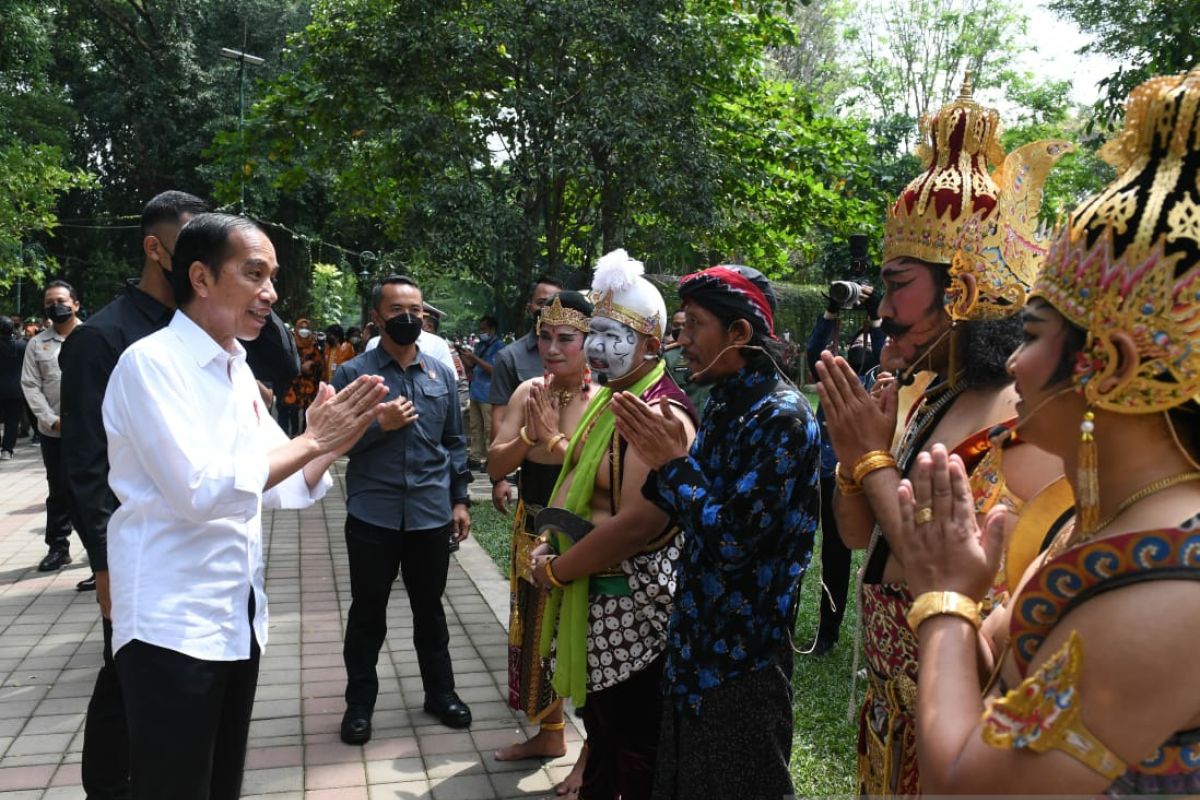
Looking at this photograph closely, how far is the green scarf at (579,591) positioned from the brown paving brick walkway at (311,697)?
856mm

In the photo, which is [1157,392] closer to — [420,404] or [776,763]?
[776,763]

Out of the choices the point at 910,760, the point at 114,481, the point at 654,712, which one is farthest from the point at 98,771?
the point at 910,760

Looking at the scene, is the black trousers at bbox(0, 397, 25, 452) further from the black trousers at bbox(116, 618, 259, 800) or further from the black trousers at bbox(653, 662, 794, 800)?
Answer: the black trousers at bbox(653, 662, 794, 800)

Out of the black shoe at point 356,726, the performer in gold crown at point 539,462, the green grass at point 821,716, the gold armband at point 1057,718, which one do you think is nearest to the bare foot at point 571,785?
the performer in gold crown at point 539,462

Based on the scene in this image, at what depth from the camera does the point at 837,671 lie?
5.13 metres

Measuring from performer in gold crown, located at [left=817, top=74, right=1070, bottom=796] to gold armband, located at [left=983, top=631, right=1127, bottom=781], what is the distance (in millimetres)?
749

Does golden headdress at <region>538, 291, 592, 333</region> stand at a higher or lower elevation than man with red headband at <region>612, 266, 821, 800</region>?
higher

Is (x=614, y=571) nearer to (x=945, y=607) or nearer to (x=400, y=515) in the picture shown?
(x=400, y=515)

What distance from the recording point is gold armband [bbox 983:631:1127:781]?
3.89 ft

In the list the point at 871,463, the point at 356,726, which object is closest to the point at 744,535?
the point at 871,463

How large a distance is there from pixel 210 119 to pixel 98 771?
25.3 m

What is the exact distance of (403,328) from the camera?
175 inches

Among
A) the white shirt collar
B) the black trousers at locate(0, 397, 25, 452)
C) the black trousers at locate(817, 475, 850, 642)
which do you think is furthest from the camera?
the black trousers at locate(0, 397, 25, 452)

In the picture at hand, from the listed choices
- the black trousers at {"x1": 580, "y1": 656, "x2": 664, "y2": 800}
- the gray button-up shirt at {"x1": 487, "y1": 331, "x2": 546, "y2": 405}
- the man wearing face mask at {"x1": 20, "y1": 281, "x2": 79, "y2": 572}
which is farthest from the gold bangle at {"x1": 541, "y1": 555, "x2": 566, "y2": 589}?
the man wearing face mask at {"x1": 20, "y1": 281, "x2": 79, "y2": 572}
